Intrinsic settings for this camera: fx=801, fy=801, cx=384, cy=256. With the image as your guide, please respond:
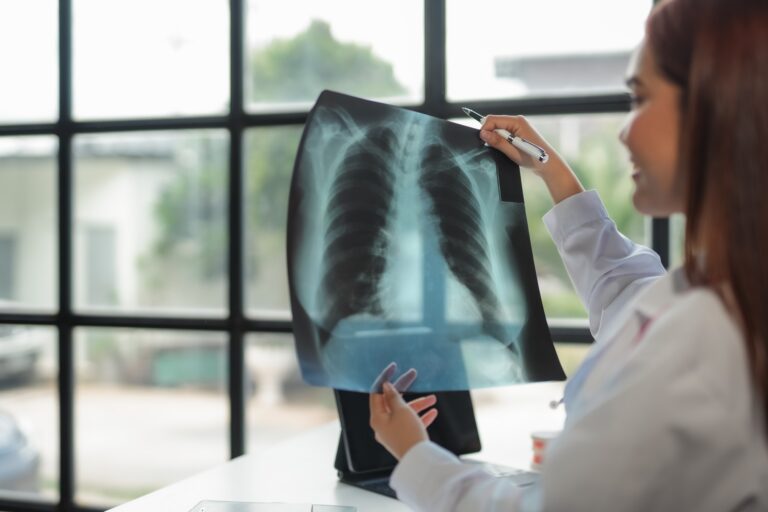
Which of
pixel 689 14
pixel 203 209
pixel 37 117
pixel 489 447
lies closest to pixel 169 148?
pixel 203 209

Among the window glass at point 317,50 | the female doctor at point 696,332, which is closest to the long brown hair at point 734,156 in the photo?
the female doctor at point 696,332

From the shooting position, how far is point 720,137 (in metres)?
0.76

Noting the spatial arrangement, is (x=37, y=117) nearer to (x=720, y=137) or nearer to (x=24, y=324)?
(x=24, y=324)

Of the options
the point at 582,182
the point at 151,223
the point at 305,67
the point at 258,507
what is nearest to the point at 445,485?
the point at 258,507

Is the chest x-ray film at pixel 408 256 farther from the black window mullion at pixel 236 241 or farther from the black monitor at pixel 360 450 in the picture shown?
the black window mullion at pixel 236 241

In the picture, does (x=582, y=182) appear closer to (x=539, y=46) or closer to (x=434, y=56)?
(x=539, y=46)

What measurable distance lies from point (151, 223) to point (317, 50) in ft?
2.48

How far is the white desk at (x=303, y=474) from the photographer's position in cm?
123

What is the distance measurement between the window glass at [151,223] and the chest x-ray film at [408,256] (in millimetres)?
1187

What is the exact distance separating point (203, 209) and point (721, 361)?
1903mm

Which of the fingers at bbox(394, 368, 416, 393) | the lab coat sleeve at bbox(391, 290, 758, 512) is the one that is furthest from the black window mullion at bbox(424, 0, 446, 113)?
the lab coat sleeve at bbox(391, 290, 758, 512)

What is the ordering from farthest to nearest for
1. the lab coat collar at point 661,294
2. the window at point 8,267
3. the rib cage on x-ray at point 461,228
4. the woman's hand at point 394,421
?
the window at point 8,267 < the rib cage on x-ray at point 461,228 < the woman's hand at point 394,421 < the lab coat collar at point 661,294

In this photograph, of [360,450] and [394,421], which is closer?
[394,421]

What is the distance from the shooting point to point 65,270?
7.94 feet
